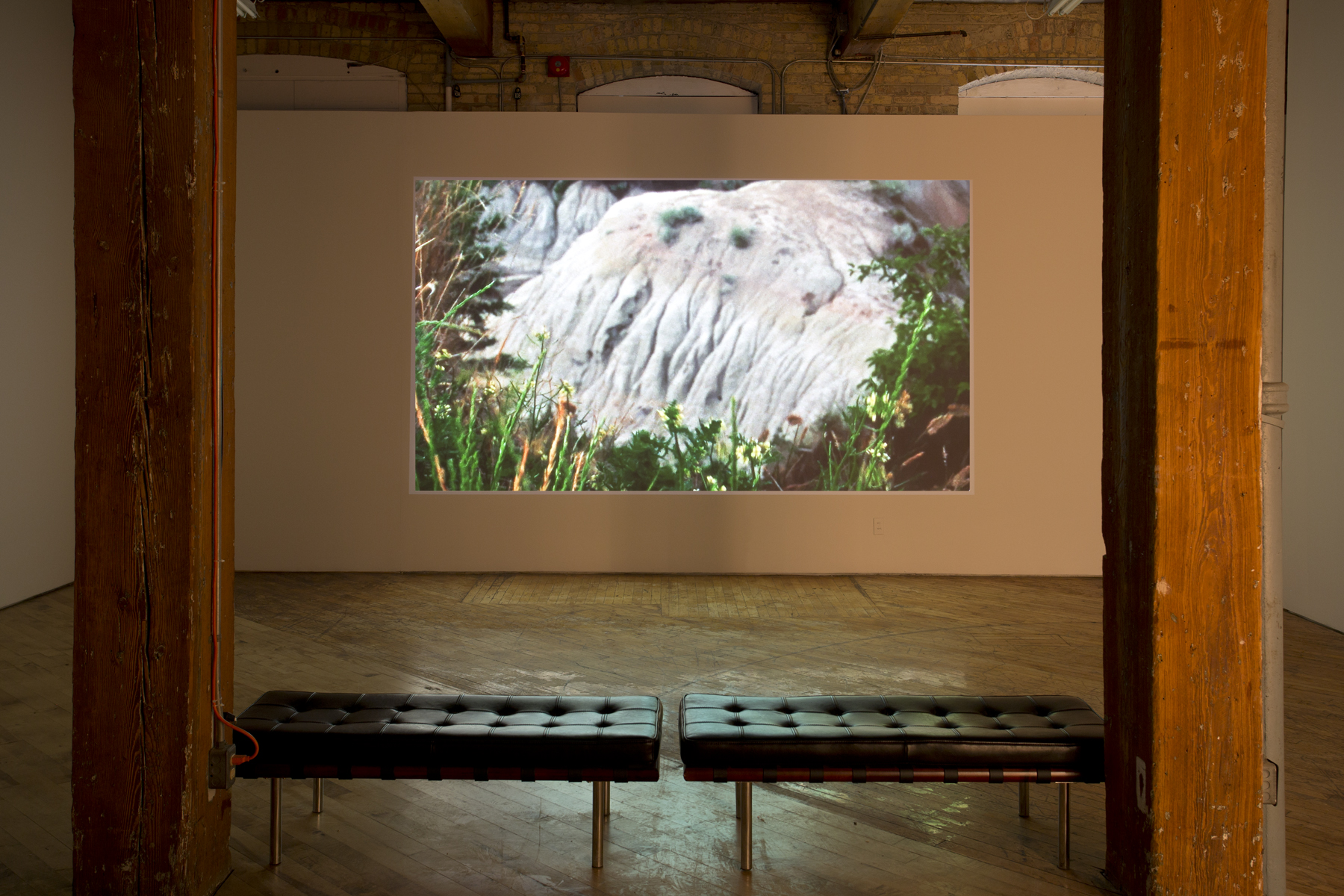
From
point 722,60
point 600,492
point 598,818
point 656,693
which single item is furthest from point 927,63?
point 598,818

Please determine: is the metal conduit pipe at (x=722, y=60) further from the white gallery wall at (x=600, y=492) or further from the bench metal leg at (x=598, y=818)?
the bench metal leg at (x=598, y=818)

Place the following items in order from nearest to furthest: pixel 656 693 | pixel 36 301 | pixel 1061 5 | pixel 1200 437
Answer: pixel 1200 437 → pixel 656 693 → pixel 36 301 → pixel 1061 5

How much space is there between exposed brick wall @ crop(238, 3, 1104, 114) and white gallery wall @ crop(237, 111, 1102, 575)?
0.70 meters

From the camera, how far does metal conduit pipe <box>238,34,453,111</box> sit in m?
6.97

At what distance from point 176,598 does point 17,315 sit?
440cm

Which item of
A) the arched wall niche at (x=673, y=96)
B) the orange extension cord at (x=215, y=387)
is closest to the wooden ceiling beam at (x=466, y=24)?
the arched wall niche at (x=673, y=96)

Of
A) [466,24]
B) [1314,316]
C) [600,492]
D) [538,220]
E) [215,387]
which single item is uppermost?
[466,24]

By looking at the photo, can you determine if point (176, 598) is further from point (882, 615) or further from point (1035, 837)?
point (882, 615)

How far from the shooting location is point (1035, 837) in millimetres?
2598

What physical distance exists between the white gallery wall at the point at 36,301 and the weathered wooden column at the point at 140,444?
4002mm

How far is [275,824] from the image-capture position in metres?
2.42

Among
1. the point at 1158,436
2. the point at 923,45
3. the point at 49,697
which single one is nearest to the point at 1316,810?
the point at 1158,436

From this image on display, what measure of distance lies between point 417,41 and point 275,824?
6.01 metres

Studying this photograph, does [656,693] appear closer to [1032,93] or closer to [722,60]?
[722,60]
